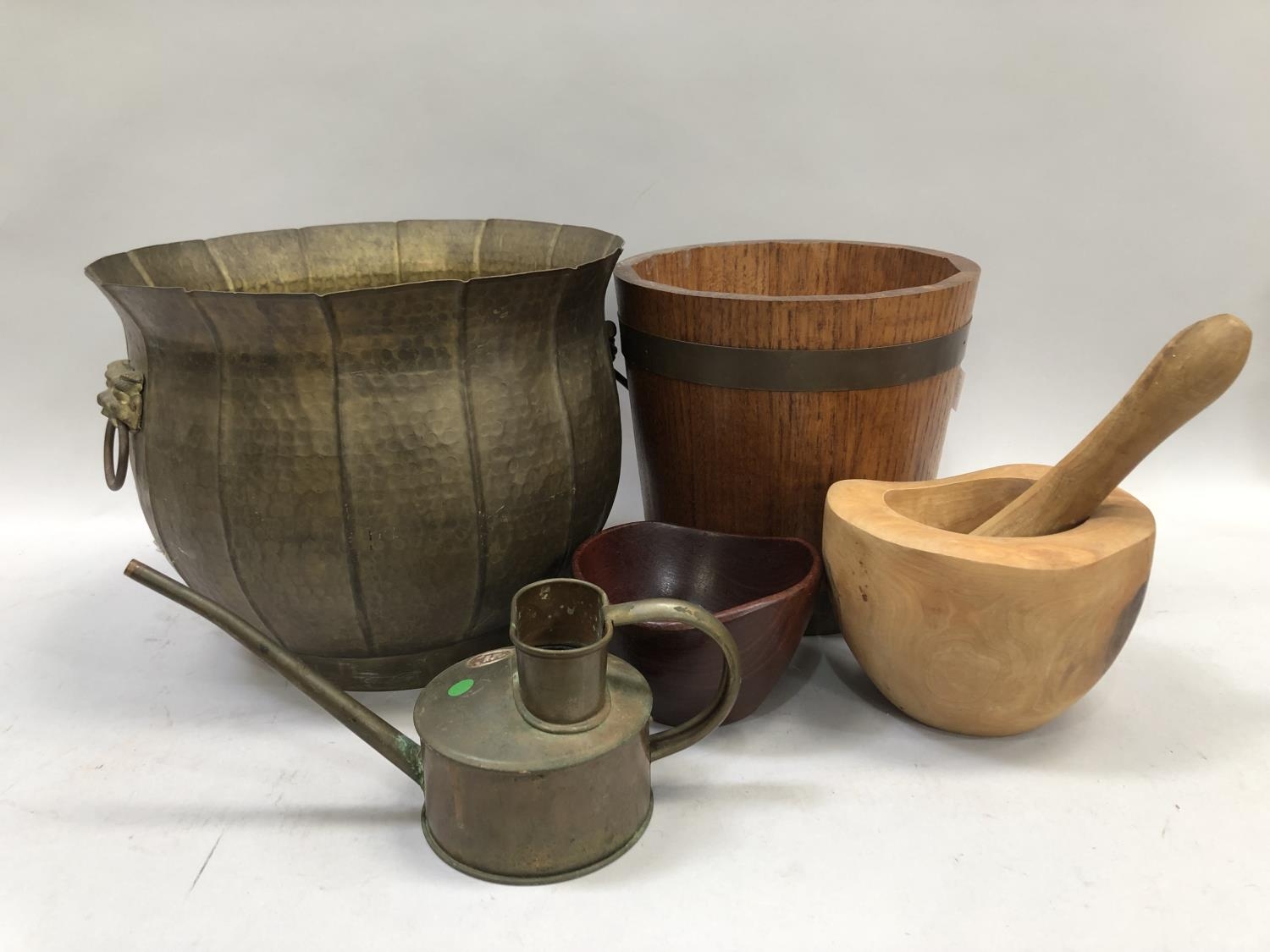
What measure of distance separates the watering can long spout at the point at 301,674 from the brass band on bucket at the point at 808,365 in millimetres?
806

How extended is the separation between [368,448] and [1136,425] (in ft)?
3.67

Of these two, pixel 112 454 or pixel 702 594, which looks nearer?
pixel 112 454

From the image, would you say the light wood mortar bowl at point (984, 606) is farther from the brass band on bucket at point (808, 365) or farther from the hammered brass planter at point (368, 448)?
the hammered brass planter at point (368, 448)

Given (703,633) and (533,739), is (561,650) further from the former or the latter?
(703,633)

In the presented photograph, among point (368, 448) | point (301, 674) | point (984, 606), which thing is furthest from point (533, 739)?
point (984, 606)

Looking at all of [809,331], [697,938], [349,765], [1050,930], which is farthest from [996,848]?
[349,765]

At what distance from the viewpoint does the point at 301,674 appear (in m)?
1.32

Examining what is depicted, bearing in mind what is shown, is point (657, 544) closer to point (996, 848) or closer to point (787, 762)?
point (787, 762)

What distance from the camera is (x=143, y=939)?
1260 mm

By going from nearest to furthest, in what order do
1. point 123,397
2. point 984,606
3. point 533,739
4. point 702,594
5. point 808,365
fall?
point 533,739, point 984,606, point 123,397, point 808,365, point 702,594

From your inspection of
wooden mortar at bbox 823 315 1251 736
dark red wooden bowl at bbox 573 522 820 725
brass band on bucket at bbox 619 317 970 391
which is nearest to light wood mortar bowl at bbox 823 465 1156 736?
wooden mortar at bbox 823 315 1251 736

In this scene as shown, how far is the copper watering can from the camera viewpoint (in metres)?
1.28

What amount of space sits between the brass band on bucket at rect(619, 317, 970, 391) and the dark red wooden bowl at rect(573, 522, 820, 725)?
279 millimetres

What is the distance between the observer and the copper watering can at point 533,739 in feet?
4.19
